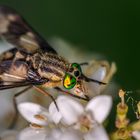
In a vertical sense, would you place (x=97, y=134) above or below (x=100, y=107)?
below

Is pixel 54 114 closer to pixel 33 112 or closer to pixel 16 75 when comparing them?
pixel 33 112

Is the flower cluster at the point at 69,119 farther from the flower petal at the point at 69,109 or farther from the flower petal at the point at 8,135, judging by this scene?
the flower petal at the point at 8,135

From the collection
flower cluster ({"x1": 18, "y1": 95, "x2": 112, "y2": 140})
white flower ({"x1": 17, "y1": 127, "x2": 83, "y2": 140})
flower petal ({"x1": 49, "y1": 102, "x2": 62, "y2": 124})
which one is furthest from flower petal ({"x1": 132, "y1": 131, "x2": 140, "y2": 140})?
flower petal ({"x1": 49, "y1": 102, "x2": 62, "y2": 124})

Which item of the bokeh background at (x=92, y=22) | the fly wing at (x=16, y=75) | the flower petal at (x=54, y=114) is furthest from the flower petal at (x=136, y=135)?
the bokeh background at (x=92, y=22)

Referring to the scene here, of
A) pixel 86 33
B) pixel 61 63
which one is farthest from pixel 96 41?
pixel 61 63

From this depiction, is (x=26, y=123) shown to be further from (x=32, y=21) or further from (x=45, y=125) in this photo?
(x=32, y=21)

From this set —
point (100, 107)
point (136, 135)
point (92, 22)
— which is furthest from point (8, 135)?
point (92, 22)
